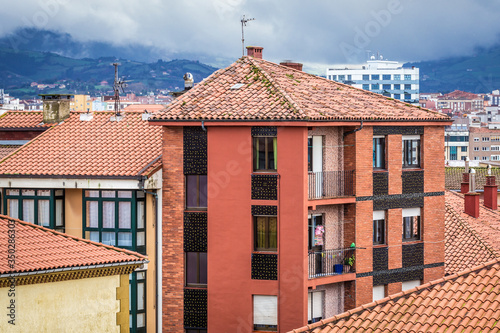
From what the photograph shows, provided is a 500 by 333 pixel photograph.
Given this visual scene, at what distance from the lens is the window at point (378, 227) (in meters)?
34.5

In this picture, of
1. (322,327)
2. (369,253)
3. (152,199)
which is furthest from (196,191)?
(322,327)

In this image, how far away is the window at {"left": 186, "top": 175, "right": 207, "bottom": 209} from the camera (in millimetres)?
32406

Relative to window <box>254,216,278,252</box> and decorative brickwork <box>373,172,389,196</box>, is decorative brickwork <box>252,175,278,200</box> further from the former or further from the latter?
decorative brickwork <box>373,172,389,196</box>

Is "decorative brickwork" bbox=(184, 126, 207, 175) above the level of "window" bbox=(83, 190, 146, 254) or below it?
above

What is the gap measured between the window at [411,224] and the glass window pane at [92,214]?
1161 cm

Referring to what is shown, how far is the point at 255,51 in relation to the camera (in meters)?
38.7

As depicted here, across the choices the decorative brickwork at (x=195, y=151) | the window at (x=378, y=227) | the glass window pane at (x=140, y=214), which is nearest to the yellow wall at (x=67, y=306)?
the decorative brickwork at (x=195, y=151)

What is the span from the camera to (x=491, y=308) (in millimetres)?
18422

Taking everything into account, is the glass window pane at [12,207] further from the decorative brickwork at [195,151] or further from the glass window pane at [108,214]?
the decorative brickwork at [195,151]

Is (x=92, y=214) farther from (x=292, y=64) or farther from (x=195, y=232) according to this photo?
(x=292, y=64)

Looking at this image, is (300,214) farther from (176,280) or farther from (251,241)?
(176,280)

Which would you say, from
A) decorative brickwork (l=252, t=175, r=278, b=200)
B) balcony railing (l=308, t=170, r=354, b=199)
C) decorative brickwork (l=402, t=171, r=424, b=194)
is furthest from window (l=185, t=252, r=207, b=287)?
decorative brickwork (l=402, t=171, r=424, b=194)

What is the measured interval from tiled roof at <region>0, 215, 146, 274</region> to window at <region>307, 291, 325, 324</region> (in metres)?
10.1

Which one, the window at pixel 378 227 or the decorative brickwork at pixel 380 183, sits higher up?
the decorative brickwork at pixel 380 183
